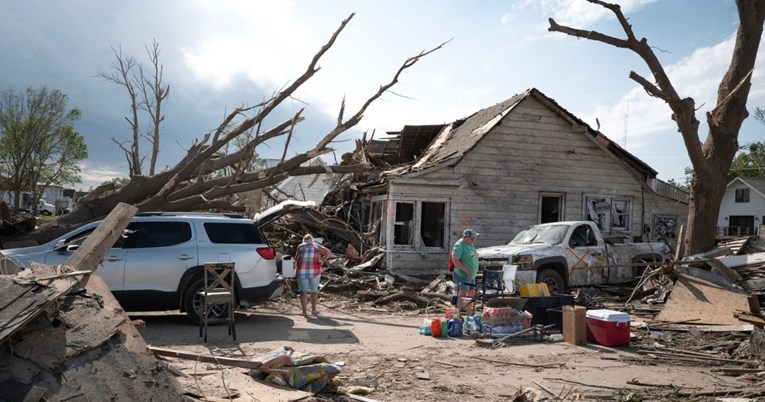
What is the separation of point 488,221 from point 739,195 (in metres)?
44.3

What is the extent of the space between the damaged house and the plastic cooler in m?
8.82

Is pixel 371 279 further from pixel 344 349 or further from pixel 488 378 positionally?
pixel 488 378

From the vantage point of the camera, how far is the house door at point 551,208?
65.5 feet

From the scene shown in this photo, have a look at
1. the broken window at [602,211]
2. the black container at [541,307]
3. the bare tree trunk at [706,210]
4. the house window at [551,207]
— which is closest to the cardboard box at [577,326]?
the black container at [541,307]

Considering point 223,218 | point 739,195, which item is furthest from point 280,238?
point 739,195

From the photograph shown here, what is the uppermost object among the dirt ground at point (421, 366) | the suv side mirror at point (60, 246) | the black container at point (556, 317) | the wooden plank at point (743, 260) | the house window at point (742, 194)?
the house window at point (742, 194)

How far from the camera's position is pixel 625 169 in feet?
67.1

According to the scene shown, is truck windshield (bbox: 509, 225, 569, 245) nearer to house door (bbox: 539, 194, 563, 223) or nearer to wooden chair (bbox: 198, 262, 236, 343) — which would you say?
Answer: house door (bbox: 539, 194, 563, 223)

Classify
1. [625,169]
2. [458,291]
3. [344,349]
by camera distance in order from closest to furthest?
[344,349], [458,291], [625,169]

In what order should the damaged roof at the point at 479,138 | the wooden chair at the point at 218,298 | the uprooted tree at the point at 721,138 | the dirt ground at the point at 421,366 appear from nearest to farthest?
the dirt ground at the point at 421,366 → the wooden chair at the point at 218,298 → the uprooted tree at the point at 721,138 → the damaged roof at the point at 479,138

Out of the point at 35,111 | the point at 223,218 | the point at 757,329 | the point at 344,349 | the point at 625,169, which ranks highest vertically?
the point at 35,111

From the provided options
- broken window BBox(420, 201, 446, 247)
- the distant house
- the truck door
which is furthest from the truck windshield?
the distant house

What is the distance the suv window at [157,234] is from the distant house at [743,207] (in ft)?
163

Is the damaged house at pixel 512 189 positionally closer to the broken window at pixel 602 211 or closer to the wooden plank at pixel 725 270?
the broken window at pixel 602 211
